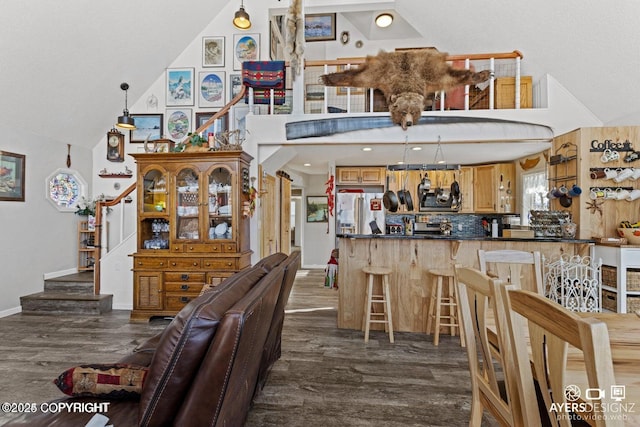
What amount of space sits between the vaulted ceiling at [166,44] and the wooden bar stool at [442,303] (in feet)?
8.83

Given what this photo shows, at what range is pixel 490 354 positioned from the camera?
1.28 m

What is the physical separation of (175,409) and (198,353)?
0.23m

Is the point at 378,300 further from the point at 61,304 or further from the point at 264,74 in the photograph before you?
the point at 61,304

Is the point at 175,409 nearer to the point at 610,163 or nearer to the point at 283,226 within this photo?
the point at 610,163

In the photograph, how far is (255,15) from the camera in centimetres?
511

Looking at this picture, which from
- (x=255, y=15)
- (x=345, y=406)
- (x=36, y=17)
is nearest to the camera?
(x=345, y=406)

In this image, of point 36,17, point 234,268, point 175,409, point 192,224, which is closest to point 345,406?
point 175,409

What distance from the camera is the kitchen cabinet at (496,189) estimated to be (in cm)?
565

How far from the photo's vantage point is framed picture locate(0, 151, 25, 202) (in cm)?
380

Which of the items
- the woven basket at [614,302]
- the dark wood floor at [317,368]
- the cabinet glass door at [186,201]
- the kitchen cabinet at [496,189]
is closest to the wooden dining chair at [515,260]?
the dark wood floor at [317,368]

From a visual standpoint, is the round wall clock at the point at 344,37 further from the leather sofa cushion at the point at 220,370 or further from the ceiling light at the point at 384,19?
the leather sofa cushion at the point at 220,370

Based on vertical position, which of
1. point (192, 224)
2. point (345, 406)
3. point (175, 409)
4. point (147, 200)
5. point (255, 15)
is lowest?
point (345, 406)

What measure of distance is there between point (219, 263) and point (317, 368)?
1.76 meters

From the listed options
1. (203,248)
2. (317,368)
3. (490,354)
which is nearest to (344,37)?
(203,248)
